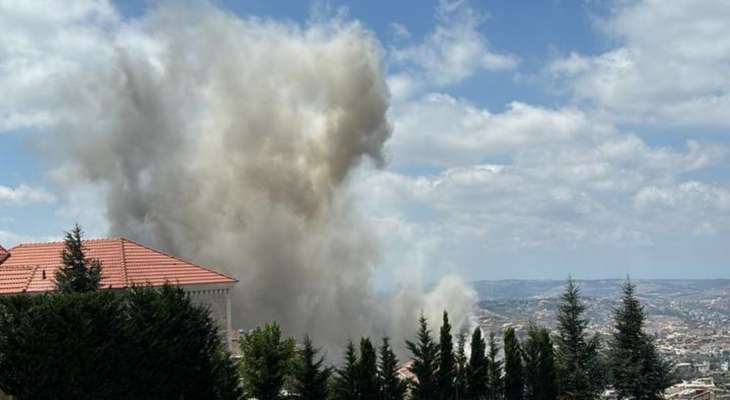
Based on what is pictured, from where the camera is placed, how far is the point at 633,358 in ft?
131

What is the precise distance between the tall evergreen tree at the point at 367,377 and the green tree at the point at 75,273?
1211 centimetres

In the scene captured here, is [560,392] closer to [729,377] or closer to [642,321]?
[642,321]

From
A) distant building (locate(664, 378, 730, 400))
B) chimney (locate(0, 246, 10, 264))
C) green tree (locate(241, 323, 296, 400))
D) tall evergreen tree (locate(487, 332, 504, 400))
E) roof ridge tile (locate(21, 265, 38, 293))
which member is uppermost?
chimney (locate(0, 246, 10, 264))

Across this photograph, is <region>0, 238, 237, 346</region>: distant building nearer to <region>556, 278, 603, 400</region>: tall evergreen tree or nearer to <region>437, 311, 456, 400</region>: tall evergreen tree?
<region>437, 311, 456, 400</region>: tall evergreen tree

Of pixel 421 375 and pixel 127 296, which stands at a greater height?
pixel 127 296

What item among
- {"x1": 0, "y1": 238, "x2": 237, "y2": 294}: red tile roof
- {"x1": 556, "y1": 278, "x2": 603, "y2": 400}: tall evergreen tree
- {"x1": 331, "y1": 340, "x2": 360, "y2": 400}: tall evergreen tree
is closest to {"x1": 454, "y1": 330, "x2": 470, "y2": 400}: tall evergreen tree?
{"x1": 331, "y1": 340, "x2": 360, "y2": 400}: tall evergreen tree

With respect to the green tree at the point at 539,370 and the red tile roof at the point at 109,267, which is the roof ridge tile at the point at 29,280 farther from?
the green tree at the point at 539,370

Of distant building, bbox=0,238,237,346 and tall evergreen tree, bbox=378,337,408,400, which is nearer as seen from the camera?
tall evergreen tree, bbox=378,337,408,400

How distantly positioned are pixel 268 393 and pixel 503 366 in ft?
43.2

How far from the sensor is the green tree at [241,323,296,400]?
33344 mm

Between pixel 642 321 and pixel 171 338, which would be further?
pixel 642 321

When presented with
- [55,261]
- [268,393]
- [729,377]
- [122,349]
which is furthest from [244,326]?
[729,377]

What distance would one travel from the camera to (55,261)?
38.8 meters

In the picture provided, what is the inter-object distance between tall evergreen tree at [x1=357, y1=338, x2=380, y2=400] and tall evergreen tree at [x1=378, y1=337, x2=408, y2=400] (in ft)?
1.59
